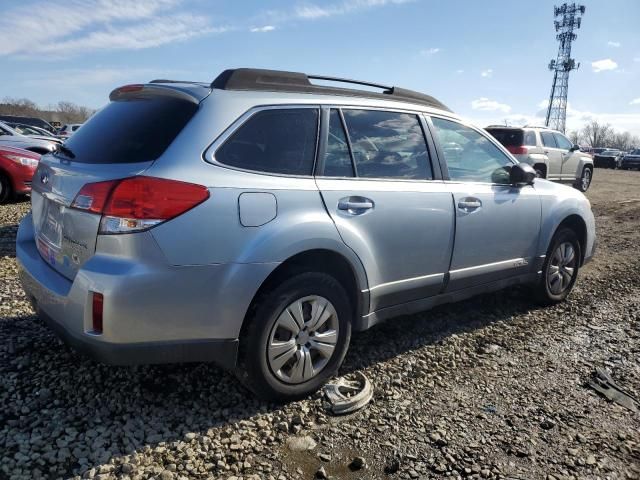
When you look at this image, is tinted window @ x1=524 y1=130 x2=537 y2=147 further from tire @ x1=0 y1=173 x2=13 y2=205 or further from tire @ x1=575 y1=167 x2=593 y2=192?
tire @ x1=0 y1=173 x2=13 y2=205

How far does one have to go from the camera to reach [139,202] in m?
2.30

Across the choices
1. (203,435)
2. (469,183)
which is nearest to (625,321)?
(469,183)

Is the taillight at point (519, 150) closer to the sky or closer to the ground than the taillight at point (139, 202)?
closer to the sky

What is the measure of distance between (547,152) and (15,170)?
1234cm

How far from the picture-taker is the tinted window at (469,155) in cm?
376

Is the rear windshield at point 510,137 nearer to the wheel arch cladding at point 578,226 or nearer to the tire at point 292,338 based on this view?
the wheel arch cladding at point 578,226

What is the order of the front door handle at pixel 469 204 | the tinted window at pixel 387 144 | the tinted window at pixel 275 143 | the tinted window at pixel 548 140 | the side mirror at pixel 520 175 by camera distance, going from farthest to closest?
the tinted window at pixel 548 140, the side mirror at pixel 520 175, the front door handle at pixel 469 204, the tinted window at pixel 387 144, the tinted window at pixel 275 143

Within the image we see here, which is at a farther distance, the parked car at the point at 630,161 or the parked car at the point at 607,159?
the parked car at the point at 607,159

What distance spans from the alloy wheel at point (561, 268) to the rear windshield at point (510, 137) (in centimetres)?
879

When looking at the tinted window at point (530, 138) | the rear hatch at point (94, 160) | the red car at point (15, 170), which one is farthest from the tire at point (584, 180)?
the rear hatch at point (94, 160)

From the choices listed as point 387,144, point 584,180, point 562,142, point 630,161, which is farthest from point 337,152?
point 630,161

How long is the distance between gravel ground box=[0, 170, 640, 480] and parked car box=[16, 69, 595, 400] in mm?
362

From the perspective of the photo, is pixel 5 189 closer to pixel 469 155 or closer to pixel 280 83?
pixel 280 83

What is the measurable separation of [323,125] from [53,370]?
2192 mm
